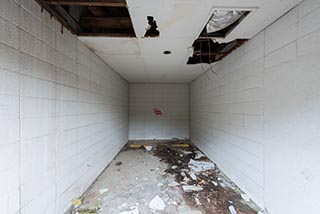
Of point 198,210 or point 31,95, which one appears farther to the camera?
point 198,210

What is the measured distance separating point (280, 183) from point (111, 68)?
403cm

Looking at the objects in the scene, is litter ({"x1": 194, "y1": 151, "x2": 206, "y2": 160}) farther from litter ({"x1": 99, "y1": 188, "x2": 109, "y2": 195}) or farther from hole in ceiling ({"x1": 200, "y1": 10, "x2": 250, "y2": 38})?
hole in ceiling ({"x1": 200, "y1": 10, "x2": 250, "y2": 38})

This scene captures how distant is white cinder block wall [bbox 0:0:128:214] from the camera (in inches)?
56.1

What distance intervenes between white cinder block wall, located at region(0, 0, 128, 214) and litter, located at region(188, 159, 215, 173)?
205 centimetres

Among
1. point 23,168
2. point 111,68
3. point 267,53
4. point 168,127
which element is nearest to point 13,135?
point 23,168

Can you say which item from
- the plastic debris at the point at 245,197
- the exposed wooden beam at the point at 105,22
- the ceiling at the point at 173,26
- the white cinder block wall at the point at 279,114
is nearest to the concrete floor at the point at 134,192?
the plastic debris at the point at 245,197

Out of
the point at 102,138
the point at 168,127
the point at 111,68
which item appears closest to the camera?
the point at 102,138

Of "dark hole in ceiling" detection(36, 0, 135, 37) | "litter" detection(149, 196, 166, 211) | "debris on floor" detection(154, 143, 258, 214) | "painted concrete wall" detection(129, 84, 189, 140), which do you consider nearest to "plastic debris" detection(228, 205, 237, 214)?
"debris on floor" detection(154, 143, 258, 214)

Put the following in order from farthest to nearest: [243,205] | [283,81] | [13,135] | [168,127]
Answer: [168,127] < [243,205] < [283,81] < [13,135]

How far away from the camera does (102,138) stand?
12.9ft

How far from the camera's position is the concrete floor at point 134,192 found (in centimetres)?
235

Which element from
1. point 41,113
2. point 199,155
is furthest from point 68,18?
point 199,155

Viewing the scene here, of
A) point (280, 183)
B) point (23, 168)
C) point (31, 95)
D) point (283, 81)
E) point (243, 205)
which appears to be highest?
point (283, 81)

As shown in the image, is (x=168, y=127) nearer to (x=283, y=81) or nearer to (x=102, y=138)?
(x=102, y=138)
